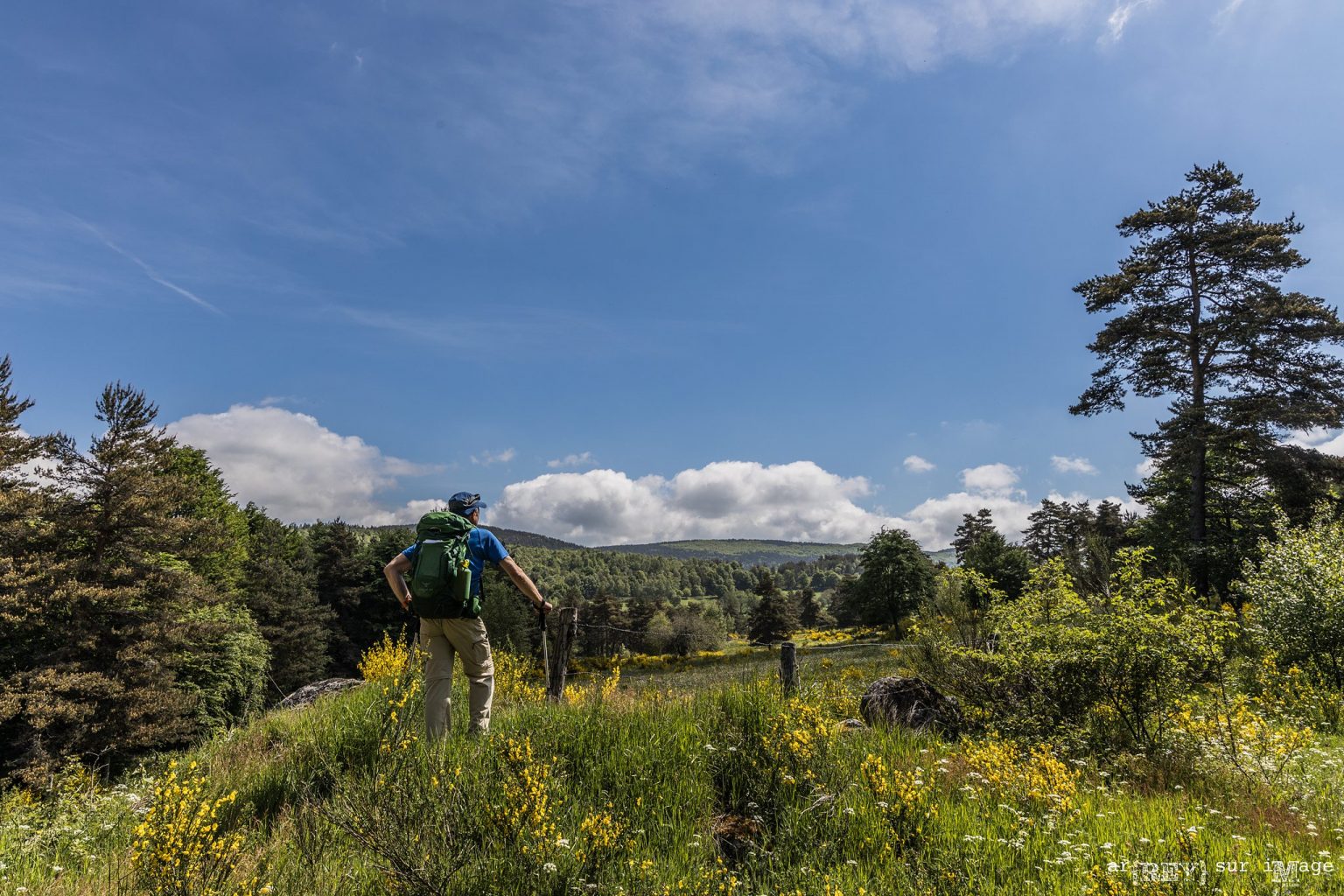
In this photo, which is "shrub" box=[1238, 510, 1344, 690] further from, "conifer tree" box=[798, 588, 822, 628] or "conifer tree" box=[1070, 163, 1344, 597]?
"conifer tree" box=[798, 588, 822, 628]

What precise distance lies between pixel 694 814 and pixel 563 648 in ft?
9.86

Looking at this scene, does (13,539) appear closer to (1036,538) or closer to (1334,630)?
(1334,630)

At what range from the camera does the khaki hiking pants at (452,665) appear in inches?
199

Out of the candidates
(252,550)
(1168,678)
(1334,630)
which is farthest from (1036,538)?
(252,550)

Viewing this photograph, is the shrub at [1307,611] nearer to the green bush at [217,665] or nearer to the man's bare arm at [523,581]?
the man's bare arm at [523,581]

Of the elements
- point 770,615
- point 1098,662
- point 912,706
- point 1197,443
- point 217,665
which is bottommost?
point 770,615

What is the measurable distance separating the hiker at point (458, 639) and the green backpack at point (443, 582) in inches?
0.5

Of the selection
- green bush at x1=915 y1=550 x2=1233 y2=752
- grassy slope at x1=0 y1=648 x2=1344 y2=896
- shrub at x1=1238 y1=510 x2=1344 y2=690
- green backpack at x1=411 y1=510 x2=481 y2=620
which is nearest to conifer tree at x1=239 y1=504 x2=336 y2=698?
grassy slope at x1=0 y1=648 x2=1344 y2=896

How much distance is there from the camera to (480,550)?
5.44 m

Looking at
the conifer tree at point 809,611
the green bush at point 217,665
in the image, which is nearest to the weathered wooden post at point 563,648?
the green bush at point 217,665

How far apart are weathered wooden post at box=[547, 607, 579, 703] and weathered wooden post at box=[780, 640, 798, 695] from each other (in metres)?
2.34

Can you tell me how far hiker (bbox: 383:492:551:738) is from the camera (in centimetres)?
500

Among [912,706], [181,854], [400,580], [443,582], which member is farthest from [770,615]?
[181,854]

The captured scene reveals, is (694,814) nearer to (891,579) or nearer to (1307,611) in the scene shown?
(1307,611)
